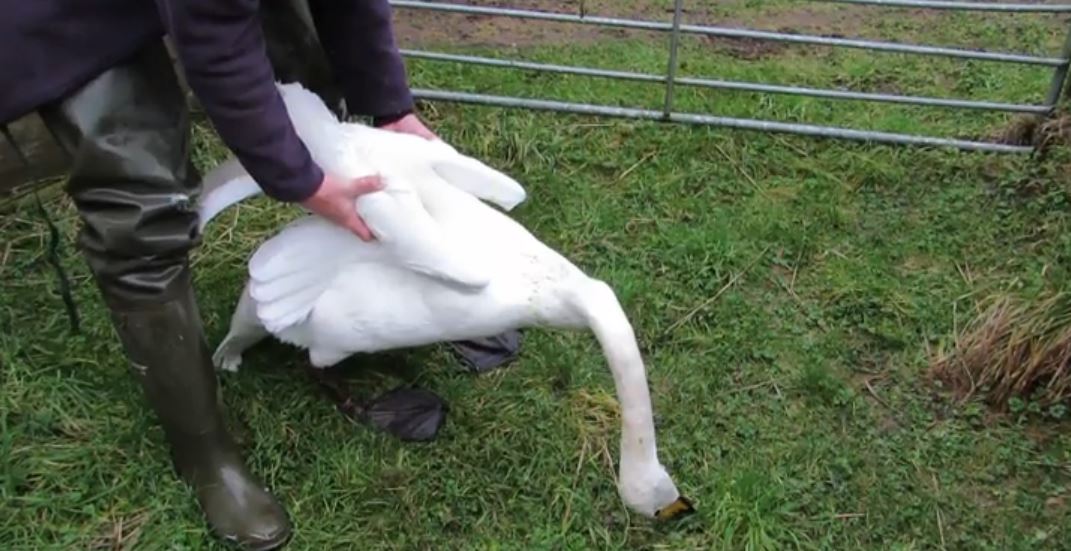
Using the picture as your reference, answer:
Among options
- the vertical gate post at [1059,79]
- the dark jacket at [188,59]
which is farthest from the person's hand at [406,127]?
the vertical gate post at [1059,79]

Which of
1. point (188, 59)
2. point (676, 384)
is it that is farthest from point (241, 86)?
point (676, 384)

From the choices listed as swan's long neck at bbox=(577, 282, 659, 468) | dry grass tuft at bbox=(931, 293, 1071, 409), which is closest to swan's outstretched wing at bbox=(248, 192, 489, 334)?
swan's long neck at bbox=(577, 282, 659, 468)

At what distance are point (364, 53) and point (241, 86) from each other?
0.64 metres

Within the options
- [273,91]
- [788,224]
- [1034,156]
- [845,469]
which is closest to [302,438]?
[273,91]

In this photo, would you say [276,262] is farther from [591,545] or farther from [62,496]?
[591,545]

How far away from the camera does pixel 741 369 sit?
3.39m

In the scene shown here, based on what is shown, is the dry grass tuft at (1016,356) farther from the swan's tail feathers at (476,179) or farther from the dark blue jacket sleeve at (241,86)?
the dark blue jacket sleeve at (241,86)

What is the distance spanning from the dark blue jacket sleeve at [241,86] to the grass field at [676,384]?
86 cm

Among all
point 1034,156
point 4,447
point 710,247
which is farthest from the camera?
point 1034,156

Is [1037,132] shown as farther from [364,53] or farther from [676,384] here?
[364,53]

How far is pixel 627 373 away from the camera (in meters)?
2.61

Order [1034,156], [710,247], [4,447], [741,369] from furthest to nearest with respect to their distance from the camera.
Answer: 1. [1034,156]
2. [710,247]
3. [741,369]
4. [4,447]

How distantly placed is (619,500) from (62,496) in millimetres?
1344

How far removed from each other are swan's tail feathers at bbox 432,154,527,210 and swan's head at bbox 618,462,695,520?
2.31 ft
